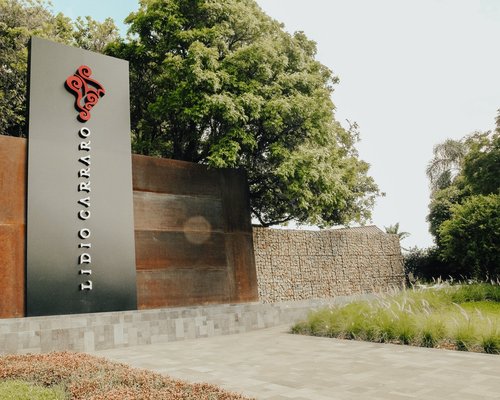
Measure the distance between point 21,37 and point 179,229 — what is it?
464 inches

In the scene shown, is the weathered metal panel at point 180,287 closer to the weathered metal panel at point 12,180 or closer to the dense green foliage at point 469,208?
the weathered metal panel at point 12,180

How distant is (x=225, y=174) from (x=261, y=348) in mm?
6562

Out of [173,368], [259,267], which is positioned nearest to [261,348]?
[173,368]

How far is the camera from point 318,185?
14.0 m

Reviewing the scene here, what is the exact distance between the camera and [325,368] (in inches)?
244

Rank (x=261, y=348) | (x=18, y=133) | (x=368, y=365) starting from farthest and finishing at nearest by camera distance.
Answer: (x=18, y=133), (x=261, y=348), (x=368, y=365)

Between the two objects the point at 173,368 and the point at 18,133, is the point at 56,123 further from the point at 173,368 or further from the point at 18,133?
the point at 18,133

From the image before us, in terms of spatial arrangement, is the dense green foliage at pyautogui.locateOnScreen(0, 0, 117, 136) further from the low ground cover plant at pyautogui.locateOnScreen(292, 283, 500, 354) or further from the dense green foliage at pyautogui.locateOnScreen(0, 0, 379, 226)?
the low ground cover plant at pyautogui.locateOnScreen(292, 283, 500, 354)

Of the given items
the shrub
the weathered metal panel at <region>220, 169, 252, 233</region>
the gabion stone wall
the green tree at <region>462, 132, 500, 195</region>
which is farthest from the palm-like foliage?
the shrub

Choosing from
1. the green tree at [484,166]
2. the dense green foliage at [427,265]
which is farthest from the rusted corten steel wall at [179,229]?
the green tree at [484,166]

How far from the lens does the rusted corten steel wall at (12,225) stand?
9234 mm

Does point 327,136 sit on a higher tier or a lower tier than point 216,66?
lower

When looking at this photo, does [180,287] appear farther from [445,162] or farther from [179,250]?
[445,162]

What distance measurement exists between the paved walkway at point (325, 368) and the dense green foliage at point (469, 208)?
34.8 feet
